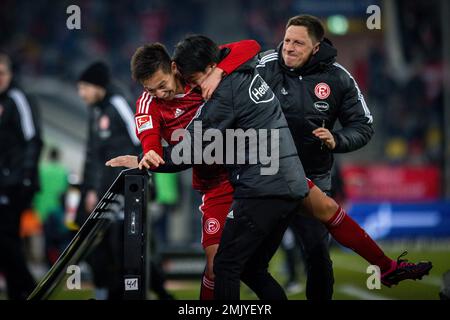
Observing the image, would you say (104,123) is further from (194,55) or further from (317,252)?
(194,55)

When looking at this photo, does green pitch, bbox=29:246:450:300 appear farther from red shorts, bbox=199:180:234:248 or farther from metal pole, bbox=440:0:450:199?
metal pole, bbox=440:0:450:199

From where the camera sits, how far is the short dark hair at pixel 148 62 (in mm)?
4789

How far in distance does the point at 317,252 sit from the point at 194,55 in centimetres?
171

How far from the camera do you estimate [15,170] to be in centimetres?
735

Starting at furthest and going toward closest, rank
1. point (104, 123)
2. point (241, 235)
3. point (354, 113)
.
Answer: point (104, 123), point (354, 113), point (241, 235)

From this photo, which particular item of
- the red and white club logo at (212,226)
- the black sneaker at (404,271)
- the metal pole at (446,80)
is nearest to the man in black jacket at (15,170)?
the red and white club logo at (212,226)

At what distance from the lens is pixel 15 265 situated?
7176 millimetres

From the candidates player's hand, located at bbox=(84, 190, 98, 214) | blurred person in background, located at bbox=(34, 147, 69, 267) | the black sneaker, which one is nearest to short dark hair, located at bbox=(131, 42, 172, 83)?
the black sneaker

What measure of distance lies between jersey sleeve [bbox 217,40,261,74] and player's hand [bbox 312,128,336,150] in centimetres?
59

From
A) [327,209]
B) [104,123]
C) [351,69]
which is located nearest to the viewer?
[327,209]

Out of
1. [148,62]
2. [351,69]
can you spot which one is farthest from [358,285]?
[351,69]

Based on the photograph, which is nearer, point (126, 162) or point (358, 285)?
point (126, 162)

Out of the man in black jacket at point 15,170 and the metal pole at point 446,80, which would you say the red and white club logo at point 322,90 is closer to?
the man in black jacket at point 15,170

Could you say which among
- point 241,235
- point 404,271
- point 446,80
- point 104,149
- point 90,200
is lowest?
point 404,271
